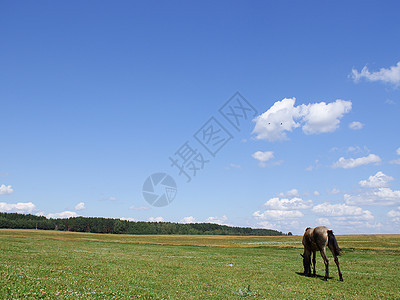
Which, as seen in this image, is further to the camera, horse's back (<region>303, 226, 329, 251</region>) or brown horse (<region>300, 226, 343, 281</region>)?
horse's back (<region>303, 226, 329, 251</region>)

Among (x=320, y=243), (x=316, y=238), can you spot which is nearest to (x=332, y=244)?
(x=320, y=243)

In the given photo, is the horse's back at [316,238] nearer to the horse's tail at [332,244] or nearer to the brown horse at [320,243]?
the brown horse at [320,243]

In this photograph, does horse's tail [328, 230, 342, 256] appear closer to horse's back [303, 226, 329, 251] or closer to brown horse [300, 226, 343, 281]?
brown horse [300, 226, 343, 281]

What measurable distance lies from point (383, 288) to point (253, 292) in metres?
9.71

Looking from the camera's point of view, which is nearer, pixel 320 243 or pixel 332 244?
pixel 332 244

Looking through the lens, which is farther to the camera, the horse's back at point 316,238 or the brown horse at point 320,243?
the horse's back at point 316,238

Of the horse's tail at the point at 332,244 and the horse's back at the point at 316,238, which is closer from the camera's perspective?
the horse's tail at the point at 332,244

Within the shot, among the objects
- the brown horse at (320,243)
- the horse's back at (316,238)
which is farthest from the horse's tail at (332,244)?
the horse's back at (316,238)

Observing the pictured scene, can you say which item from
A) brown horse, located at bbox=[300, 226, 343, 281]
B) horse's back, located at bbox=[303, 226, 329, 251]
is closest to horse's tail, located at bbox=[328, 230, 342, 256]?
brown horse, located at bbox=[300, 226, 343, 281]

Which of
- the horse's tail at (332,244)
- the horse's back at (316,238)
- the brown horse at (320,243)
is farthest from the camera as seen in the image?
the horse's back at (316,238)

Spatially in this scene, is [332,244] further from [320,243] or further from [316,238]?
[316,238]

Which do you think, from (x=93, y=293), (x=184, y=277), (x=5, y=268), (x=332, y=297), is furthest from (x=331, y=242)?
(x=5, y=268)

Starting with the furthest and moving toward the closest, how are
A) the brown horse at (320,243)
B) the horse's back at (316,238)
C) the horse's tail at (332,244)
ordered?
the horse's back at (316,238), the brown horse at (320,243), the horse's tail at (332,244)

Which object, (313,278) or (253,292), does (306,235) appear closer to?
(313,278)
